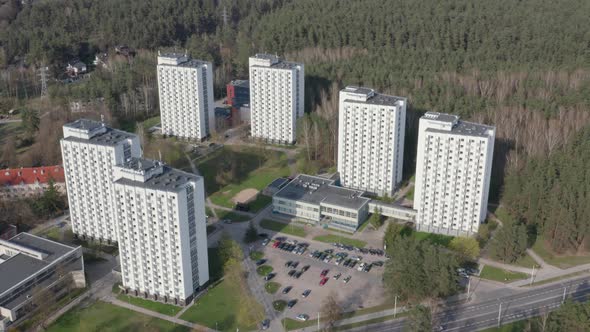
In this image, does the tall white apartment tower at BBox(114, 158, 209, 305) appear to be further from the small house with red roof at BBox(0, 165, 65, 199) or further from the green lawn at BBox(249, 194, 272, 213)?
the small house with red roof at BBox(0, 165, 65, 199)

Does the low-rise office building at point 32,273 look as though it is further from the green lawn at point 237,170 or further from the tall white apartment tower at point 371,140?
the tall white apartment tower at point 371,140

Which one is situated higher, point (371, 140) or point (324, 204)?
point (371, 140)

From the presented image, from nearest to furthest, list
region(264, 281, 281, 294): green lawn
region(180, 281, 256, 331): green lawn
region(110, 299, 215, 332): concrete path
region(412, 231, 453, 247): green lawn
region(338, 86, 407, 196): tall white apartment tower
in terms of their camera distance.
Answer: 1. region(110, 299, 215, 332): concrete path
2. region(180, 281, 256, 331): green lawn
3. region(264, 281, 281, 294): green lawn
4. region(412, 231, 453, 247): green lawn
5. region(338, 86, 407, 196): tall white apartment tower

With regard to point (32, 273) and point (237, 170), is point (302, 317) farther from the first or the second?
point (237, 170)

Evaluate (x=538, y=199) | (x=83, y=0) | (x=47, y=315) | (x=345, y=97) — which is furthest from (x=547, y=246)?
(x=83, y=0)

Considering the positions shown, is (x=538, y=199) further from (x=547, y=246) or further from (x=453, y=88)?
(x=453, y=88)

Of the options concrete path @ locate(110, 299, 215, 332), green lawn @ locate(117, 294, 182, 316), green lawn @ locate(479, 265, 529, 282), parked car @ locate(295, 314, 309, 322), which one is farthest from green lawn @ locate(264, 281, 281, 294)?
green lawn @ locate(479, 265, 529, 282)

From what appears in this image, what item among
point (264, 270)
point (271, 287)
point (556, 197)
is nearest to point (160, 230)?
point (271, 287)
